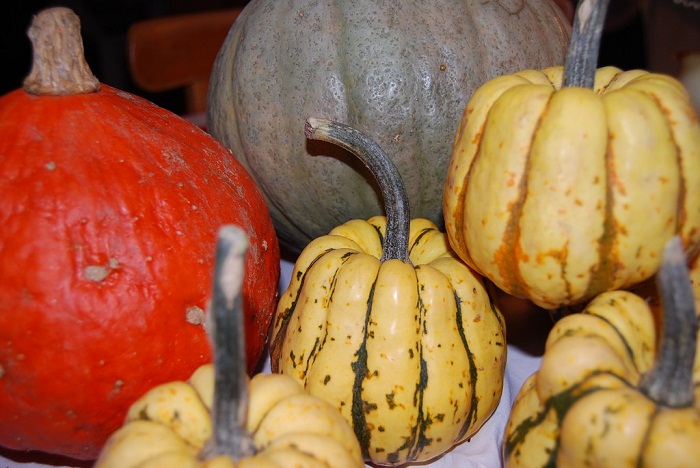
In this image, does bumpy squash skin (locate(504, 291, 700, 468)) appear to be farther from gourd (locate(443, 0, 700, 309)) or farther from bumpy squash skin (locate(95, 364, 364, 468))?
bumpy squash skin (locate(95, 364, 364, 468))

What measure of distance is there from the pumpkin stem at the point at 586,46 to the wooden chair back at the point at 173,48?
169cm

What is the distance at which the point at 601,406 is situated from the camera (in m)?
0.79

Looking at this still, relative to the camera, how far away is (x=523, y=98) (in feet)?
3.14

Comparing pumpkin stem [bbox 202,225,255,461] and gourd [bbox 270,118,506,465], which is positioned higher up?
pumpkin stem [bbox 202,225,255,461]

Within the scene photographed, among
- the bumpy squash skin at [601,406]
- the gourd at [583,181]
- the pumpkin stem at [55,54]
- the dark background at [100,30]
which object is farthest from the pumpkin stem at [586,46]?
the dark background at [100,30]

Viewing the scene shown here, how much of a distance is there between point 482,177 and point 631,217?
0.20 m

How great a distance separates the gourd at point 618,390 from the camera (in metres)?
0.75

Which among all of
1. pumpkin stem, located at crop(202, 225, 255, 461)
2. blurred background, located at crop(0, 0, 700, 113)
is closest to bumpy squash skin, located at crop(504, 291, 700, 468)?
pumpkin stem, located at crop(202, 225, 255, 461)

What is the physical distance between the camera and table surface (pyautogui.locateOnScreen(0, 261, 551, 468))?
3.62 feet

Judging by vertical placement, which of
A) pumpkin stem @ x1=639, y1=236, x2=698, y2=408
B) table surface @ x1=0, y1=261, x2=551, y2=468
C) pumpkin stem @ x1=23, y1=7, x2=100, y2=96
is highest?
pumpkin stem @ x1=23, y1=7, x2=100, y2=96

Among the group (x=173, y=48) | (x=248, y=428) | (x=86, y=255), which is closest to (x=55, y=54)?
(x=86, y=255)

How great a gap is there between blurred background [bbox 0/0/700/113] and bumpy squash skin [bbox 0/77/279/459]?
2.79 m

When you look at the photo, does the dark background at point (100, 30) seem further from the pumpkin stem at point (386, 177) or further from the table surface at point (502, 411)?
the table surface at point (502, 411)

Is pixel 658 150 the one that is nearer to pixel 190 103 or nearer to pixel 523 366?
pixel 523 366
